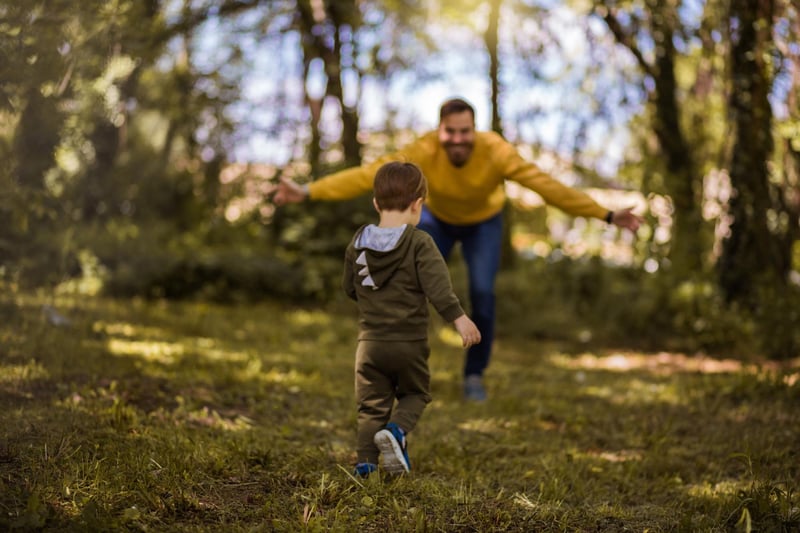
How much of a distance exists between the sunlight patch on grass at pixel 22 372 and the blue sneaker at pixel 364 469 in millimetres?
2131

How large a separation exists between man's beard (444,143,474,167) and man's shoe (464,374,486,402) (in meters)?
1.56

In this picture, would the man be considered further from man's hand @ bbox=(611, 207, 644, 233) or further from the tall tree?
the tall tree

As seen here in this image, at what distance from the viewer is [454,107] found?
15.6 feet

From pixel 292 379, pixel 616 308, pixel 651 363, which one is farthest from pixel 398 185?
pixel 616 308

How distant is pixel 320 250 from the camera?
10266 mm

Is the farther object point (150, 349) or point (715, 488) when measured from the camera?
point (150, 349)

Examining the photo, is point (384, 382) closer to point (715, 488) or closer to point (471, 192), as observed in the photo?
point (715, 488)

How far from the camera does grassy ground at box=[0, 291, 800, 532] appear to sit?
9.52 ft

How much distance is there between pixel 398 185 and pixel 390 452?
Result: 45.3 inches

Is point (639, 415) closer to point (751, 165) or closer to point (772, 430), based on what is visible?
point (772, 430)

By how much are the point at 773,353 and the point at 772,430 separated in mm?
2369

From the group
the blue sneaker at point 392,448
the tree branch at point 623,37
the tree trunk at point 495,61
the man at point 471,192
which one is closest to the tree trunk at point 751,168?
the tree branch at point 623,37

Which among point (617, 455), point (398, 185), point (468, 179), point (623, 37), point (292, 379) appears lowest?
point (617, 455)

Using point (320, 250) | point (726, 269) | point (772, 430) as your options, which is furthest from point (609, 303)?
point (772, 430)
